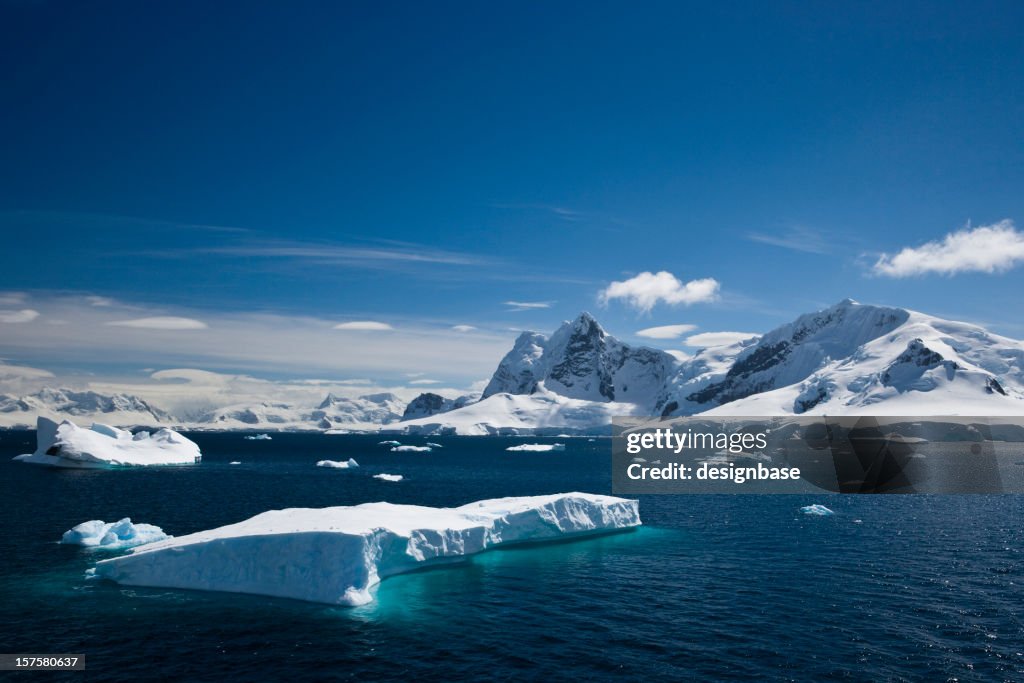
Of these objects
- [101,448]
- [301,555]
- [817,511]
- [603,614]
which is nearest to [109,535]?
[301,555]

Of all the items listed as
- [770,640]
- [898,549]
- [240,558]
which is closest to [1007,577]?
[898,549]

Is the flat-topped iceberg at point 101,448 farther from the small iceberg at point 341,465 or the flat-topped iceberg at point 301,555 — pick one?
the flat-topped iceberg at point 301,555

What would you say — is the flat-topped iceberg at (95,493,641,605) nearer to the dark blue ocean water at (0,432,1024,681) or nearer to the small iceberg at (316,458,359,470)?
the dark blue ocean water at (0,432,1024,681)

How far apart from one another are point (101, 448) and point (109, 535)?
73.0m

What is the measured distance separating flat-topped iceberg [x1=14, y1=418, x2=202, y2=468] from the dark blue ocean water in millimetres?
53606

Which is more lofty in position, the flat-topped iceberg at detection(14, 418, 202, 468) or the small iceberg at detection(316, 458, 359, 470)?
the flat-topped iceberg at detection(14, 418, 202, 468)

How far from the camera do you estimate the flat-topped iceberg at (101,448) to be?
10462cm

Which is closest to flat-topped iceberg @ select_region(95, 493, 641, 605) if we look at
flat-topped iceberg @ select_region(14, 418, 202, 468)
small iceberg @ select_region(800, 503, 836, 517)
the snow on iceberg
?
the snow on iceberg

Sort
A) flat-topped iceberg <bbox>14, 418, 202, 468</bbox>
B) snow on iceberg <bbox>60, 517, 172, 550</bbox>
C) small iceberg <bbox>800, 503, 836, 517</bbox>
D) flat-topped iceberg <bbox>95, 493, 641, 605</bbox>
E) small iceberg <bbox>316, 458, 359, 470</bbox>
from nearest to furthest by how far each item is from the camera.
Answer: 1. flat-topped iceberg <bbox>95, 493, 641, 605</bbox>
2. snow on iceberg <bbox>60, 517, 172, 550</bbox>
3. small iceberg <bbox>800, 503, 836, 517</bbox>
4. flat-topped iceberg <bbox>14, 418, 202, 468</bbox>
5. small iceberg <bbox>316, 458, 359, 470</bbox>

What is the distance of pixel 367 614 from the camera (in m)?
30.5

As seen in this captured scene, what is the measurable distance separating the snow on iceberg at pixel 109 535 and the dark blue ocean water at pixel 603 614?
126cm

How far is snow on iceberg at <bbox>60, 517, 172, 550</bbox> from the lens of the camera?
4375 centimetres

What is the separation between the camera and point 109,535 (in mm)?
44250

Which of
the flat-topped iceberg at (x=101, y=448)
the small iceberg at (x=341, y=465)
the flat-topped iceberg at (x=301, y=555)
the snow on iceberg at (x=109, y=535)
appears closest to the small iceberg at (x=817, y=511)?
the flat-topped iceberg at (x=301, y=555)
